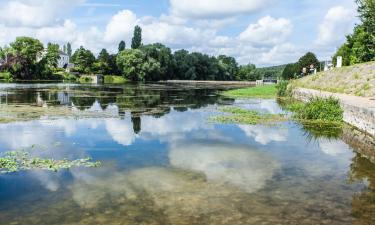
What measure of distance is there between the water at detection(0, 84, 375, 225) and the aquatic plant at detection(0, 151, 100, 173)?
0.53m

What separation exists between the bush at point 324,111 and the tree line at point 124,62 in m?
94.0

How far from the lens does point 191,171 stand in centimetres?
1196

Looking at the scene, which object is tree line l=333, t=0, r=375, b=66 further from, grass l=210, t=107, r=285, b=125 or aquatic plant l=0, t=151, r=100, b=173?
aquatic plant l=0, t=151, r=100, b=173

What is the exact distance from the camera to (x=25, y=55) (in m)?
111

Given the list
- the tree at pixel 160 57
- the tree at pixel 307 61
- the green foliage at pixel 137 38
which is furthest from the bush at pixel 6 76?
the tree at pixel 307 61

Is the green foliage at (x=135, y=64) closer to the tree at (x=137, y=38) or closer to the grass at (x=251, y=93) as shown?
the tree at (x=137, y=38)

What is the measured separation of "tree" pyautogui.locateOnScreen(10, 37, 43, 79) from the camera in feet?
355

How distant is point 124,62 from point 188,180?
109330 millimetres

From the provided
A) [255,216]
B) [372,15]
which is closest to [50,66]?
[372,15]

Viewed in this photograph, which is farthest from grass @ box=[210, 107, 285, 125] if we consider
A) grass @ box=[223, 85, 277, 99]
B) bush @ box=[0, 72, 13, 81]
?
bush @ box=[0, 72, 13, 81]

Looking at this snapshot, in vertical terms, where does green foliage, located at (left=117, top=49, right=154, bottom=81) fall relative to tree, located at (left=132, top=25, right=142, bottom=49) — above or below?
below

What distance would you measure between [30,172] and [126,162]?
2.97 m

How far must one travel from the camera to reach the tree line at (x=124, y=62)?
4432 inches

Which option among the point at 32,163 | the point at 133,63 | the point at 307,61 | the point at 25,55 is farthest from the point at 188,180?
the point at 307,61
